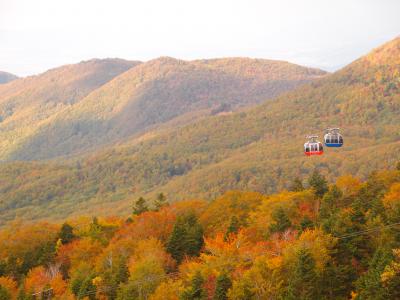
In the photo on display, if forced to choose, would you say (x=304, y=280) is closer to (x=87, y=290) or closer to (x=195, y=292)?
(x=195, y=292)

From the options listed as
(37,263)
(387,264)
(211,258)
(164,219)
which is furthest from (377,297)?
(37,263)

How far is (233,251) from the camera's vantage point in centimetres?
8506

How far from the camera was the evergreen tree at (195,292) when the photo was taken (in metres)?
72.1

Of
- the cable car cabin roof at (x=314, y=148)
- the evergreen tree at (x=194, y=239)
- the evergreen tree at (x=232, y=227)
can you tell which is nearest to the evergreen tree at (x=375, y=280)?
the cable car cabin roof at (x=314, y=148)

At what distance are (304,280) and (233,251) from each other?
19148 mm

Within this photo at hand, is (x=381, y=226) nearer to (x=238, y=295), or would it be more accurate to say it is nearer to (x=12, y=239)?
(x=238, y=295)

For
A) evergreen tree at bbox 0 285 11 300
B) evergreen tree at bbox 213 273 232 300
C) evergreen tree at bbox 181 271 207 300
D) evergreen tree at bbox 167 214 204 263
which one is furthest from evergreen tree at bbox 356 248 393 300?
evergreen tree at bbox 0 285 11 300

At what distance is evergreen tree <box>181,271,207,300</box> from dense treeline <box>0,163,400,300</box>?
0.41ft

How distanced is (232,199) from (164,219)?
15787 mm

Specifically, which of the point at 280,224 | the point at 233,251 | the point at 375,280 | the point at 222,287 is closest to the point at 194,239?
the point at 280,224

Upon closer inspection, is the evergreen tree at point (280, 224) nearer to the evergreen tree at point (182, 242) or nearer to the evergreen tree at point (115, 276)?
the evergreen tree at point (182, 242)

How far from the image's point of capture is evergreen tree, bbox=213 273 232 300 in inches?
2734

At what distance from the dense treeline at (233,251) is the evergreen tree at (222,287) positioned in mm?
170

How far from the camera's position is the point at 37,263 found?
116 metres
